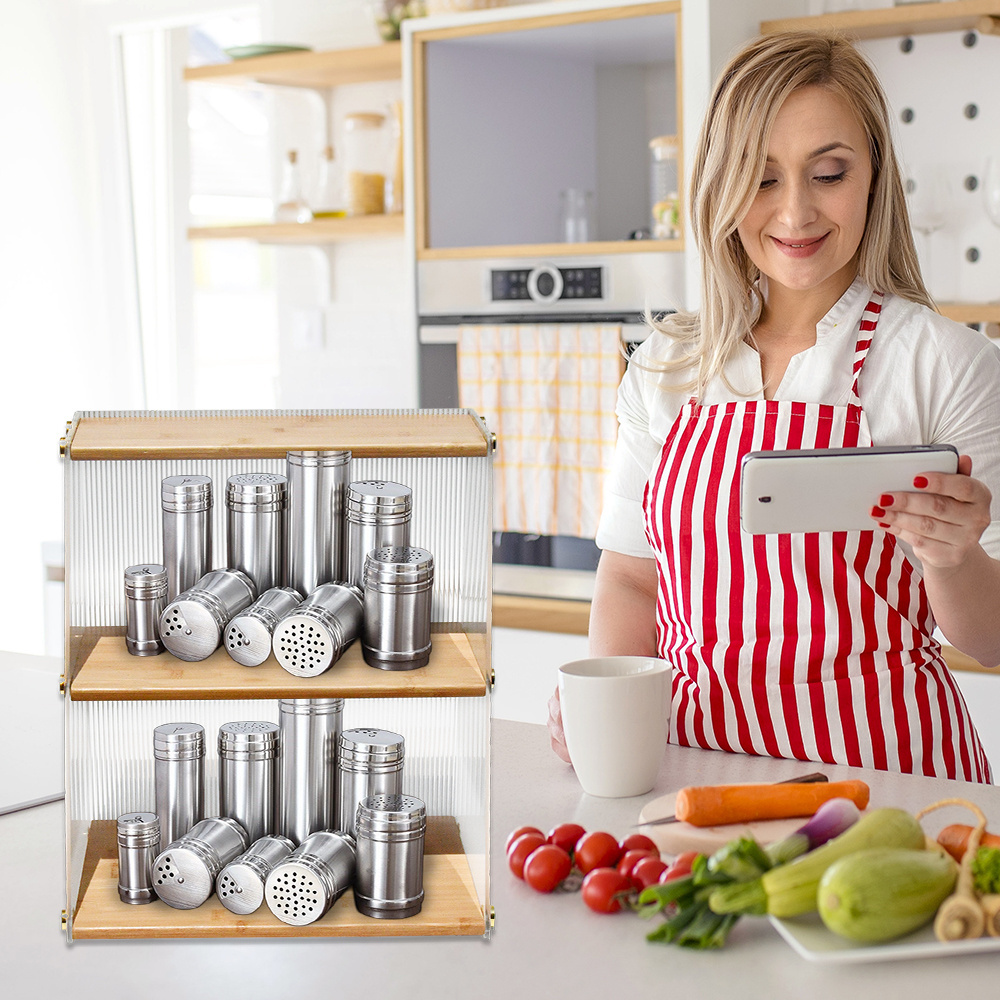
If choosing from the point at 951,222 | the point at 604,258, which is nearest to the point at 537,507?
the point at 604,258

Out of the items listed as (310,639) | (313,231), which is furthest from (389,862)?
(313,231)

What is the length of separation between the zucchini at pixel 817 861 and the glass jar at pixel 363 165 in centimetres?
252

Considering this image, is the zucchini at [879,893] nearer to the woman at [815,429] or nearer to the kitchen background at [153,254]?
the woman at [815,429]

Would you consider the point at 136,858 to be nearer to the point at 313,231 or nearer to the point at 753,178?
the point at 753,178

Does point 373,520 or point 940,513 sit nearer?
point 373,520

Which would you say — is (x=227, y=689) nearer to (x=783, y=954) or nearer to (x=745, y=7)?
(x=783, y=954)

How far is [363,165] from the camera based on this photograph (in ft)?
10.3

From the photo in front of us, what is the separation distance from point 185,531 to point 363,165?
94.0 inches

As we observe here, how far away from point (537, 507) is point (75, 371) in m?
1.90

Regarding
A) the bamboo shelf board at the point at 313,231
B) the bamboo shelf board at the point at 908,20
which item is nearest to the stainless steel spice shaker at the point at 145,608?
the bamboo shelf board at the point at 908,20

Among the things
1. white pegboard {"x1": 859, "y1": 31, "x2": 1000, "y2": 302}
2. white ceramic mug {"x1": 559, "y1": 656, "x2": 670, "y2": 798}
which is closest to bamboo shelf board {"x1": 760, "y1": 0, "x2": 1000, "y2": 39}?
white pegboard {"x1": 859, "y1": 31, "x2": 1000, "y2": 302}

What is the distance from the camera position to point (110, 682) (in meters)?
0.86

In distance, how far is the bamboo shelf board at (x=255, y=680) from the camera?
85 centimetres

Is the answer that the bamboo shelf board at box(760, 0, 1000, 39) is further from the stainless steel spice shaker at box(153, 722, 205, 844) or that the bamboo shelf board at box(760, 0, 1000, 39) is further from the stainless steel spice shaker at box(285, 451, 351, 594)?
the stainless steel spice shaker at box(153, 722, 205, 844)
